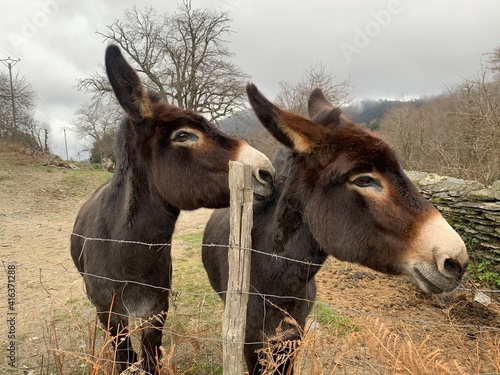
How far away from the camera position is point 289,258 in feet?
7.48

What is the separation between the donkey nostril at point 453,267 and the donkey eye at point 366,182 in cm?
55

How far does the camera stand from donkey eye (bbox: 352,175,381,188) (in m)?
1.95

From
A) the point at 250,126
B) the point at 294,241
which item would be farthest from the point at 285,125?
the point at 250,126

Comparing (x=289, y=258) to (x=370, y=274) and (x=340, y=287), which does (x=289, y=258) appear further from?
(x=370, y=274)

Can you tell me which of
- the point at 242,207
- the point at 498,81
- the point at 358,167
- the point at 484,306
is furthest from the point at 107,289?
the point at 498,81

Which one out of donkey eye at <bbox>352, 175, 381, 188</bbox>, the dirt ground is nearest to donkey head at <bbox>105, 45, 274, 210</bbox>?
donkey eye at <bbox>352, 175, 381, 188</bbox>

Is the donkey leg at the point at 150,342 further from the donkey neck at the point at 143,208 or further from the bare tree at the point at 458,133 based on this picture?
the bare tree at the point at 458,133

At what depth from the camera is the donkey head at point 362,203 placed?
1.73 meters

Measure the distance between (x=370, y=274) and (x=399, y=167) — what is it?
5462mm

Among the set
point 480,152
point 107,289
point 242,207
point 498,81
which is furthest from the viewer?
point 498,81

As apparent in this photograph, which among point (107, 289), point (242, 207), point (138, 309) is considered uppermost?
point (242, 207)

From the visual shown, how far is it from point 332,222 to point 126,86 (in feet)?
6.21

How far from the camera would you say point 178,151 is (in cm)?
259

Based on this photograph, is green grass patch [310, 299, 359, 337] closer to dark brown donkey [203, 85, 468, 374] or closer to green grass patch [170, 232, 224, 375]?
green grass patch [170, 232, 224, 375]
